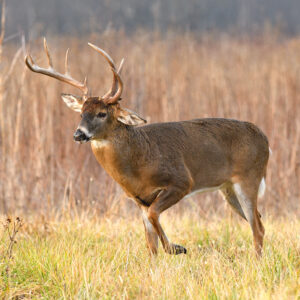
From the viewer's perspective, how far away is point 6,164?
689 centimetres

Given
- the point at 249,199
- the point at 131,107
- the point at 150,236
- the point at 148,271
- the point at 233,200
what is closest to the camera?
the point at 148,271

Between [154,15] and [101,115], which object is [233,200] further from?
[154,15]

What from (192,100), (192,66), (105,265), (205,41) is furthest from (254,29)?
(105,265)

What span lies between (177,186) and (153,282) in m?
1.24

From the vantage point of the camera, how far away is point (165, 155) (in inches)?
198

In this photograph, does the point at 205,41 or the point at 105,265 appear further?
the point at 205,41

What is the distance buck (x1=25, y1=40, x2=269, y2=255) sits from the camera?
4.74 m


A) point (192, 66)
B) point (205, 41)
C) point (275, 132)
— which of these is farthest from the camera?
point (205, 41)

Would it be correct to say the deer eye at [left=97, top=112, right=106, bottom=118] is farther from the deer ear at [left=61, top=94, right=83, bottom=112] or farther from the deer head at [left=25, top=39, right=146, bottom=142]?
the deer ear at [left=61, top=94, right=83, bottom=112]

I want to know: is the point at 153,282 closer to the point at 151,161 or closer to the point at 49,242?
the point at 151,161

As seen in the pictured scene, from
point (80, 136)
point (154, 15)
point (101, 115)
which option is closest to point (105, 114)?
point (101, 115)

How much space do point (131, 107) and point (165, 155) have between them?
3.03 m

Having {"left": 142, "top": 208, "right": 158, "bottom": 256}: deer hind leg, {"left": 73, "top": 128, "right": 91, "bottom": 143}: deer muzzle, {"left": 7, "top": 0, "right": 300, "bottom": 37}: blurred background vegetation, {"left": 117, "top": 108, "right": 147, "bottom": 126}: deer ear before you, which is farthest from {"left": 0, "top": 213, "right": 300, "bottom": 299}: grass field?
{"left": 7, "top": 0, "right": 300, "bottom": 37}: blurred background vegetation

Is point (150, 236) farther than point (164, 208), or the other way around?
point (150, 236)
